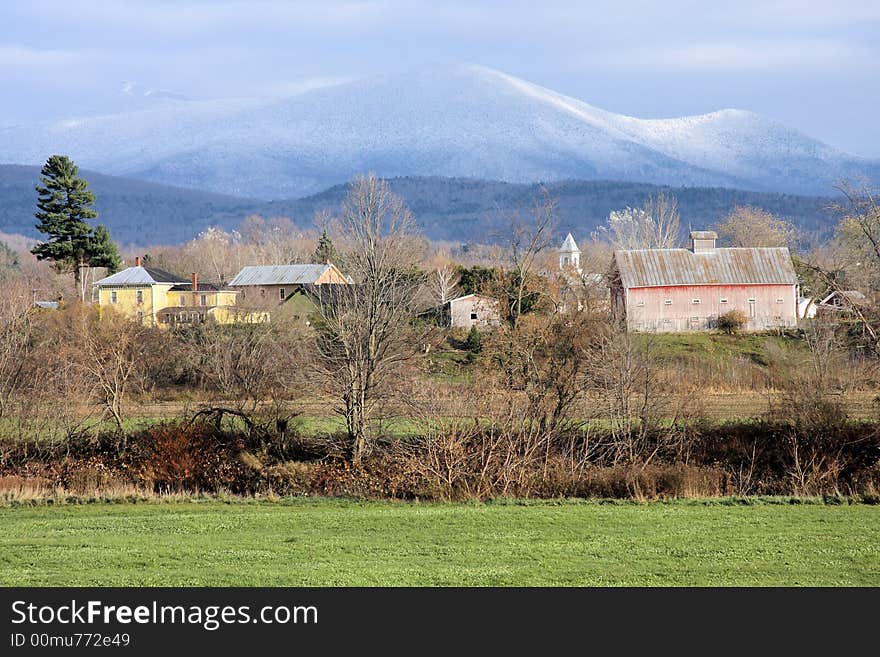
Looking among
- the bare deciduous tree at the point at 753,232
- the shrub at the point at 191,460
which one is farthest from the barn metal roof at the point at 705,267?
the shrub at the point at 191,460

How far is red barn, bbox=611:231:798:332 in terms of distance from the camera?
199ft

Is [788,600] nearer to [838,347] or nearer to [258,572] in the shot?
[258,572]

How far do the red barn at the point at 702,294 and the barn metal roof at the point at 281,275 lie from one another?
23423mm

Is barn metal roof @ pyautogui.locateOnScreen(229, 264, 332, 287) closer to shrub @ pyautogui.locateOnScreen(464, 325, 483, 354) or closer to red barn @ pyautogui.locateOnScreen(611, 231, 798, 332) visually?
shrub @ pyautogui.locateOnScreen(464, 325, 483, 354)

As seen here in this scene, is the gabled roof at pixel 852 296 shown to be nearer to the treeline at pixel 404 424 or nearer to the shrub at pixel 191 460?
the treeline at pixel 404 424

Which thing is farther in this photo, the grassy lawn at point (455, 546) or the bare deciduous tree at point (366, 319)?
the bare deciduous tree at point (366, 319)

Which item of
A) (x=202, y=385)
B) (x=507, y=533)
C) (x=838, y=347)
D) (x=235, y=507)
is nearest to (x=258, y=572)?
(x=507, y=533)

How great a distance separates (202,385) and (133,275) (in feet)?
117

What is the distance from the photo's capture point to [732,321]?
5944 cm

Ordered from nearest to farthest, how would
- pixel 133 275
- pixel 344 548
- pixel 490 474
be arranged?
1. pixel 344 548
2. pixel 490 474
3. pixel 133 275

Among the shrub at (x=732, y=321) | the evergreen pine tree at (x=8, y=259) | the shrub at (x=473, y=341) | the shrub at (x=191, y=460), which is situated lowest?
the shrub at (x=191, y=460)

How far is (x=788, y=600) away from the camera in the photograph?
12.3m

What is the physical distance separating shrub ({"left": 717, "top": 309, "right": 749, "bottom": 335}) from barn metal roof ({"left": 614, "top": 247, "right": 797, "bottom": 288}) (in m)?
2.07

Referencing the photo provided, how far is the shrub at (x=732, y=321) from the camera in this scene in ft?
195
